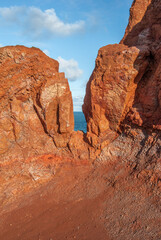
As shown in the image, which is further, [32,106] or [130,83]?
[32,106]

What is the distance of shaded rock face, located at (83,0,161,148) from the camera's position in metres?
7.52

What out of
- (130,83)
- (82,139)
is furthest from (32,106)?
(130,83)

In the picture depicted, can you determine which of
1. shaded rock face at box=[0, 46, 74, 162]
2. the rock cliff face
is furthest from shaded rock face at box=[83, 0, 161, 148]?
shaded rock face at box=[0, 46, 74, 162]

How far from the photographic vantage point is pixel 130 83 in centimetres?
802

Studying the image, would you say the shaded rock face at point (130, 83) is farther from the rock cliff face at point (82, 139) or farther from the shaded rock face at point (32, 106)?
the shaded rock face at point (32, 106)

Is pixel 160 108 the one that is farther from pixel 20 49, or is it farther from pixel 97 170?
pixel 20 49

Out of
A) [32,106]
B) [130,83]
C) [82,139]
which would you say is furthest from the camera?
[82,139]

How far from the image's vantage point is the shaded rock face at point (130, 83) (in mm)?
7520

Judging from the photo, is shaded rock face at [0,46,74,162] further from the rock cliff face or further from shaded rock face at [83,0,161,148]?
shaded rock face at [83,0,161,148]

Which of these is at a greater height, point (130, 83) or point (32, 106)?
point (130, 83)

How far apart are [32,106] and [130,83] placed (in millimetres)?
5266

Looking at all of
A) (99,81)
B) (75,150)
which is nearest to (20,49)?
(99,81)

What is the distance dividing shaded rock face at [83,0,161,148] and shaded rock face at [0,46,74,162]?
164 cm

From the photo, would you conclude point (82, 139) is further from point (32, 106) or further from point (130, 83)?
point (130, 83)
